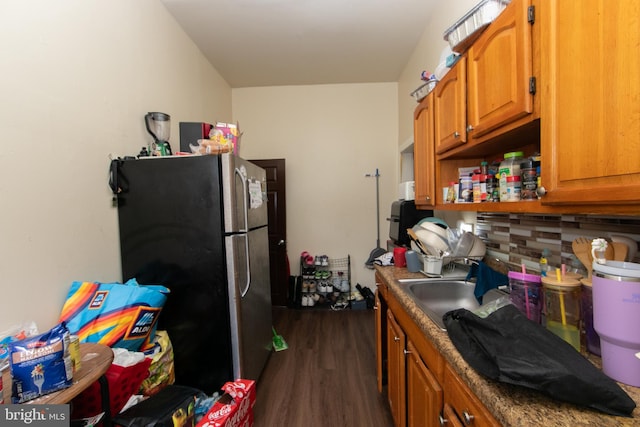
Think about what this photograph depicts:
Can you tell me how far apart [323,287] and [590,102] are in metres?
3.13

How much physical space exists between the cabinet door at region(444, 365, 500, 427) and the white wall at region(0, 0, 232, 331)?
169 cm

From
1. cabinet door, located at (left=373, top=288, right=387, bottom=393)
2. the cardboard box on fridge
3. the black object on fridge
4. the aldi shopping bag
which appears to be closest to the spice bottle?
cabinet door, located at (left=373, top=288, right=387, bottom=393)

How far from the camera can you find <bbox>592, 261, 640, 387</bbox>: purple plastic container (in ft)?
1.96

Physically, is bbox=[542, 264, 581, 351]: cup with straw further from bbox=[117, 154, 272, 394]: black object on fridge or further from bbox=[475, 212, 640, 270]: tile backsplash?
bbox=[117, 154, 272, 394]: black object on fridge

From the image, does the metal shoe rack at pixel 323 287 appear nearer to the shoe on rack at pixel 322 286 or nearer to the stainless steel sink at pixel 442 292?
the shoe on rack at pixel 322 286

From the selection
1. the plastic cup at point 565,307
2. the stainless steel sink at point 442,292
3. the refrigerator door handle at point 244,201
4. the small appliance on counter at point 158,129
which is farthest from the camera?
the small appliance on counter at point 158,129

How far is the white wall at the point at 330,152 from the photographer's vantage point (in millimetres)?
3578

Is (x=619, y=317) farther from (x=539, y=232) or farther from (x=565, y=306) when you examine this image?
(x=539, y=232)

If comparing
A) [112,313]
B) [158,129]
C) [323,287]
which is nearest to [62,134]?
[158,129]

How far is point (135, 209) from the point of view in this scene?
1654mm

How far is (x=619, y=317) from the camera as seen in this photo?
613mm

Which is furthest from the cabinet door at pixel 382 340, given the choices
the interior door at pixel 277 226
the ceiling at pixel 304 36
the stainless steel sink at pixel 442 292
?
the ceiling at pixel 304 36

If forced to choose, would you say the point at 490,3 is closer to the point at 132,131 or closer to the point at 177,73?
the point at 132,131

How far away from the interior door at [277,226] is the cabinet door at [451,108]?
2238mm
